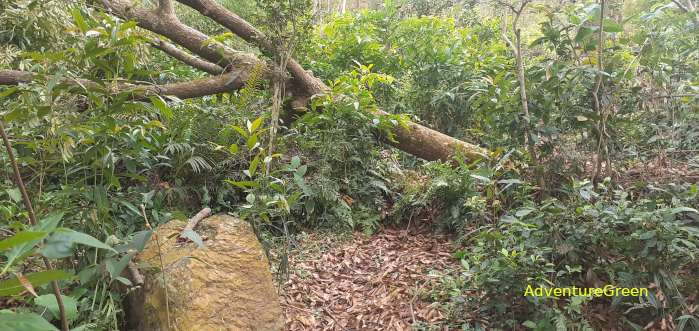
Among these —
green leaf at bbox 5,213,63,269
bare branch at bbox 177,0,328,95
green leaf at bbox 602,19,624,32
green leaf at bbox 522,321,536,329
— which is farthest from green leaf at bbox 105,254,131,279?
bare branch at bbox 177,0,328,95

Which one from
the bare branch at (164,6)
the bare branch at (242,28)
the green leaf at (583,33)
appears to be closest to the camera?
the green leaf at (583,33)

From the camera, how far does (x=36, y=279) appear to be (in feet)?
3.21

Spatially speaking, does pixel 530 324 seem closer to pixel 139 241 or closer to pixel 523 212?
pixel 523 212

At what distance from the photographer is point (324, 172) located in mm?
4516

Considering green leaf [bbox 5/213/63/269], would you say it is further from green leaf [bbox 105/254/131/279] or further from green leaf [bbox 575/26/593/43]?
green leaf [bbox 575/26/593/43]

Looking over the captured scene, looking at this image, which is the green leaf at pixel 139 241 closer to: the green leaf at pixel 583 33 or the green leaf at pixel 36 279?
the green leaf at pixel 36 279

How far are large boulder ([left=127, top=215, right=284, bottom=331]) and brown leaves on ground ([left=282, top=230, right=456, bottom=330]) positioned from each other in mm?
506

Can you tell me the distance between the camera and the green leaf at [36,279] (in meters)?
0.96

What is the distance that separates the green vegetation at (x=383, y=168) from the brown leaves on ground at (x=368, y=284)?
0.21 metres

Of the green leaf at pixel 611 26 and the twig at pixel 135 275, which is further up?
the green leaf at pixel 611 26

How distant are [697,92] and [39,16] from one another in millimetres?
5535

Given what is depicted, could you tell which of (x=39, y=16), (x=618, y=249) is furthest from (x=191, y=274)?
(x=39, y=16)

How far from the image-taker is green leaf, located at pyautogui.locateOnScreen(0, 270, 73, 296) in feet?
3.14

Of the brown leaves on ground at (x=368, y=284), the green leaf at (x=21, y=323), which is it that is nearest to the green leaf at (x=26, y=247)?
the green leaf at (x=21, y=323)
